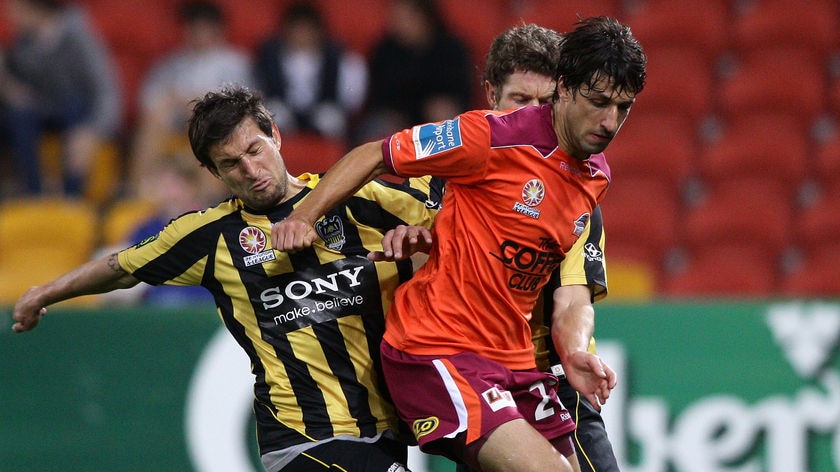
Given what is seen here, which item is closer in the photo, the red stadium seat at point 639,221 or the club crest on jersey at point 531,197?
the club crest on jersey at point 531,197

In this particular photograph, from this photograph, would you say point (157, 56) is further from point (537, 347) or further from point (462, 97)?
point (537, 347)

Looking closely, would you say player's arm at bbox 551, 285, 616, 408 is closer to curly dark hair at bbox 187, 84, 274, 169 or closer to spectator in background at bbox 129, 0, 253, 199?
curly dark hair at bbox 187, 84, 274, 169

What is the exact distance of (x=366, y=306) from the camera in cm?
394

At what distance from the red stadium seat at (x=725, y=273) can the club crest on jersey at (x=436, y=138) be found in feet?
16.2

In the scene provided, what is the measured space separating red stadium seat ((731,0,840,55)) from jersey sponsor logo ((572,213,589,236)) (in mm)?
5723

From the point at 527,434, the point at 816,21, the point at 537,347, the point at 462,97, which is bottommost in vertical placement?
the point at 527,434

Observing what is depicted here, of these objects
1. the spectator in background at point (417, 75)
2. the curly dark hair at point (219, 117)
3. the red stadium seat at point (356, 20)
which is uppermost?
the red stadium seat at point (356, 20)

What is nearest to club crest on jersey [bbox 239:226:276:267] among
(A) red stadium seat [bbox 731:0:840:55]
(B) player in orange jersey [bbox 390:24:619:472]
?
(B) player in orange jersey [bbox 390:24:619:472]

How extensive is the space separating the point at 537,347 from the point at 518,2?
5795 mm

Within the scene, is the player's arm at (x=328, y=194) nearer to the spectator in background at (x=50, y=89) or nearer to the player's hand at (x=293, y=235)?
the player's hand at (x=293, y=235)

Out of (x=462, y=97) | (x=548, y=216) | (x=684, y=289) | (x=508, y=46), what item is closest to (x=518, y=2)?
(x=462, y=97)

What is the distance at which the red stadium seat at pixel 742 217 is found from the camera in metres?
8.32

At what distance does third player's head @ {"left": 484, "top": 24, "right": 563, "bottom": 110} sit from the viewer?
4027mm

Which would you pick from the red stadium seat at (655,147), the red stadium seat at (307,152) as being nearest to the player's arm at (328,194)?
the red stadium seat at (307,152)
